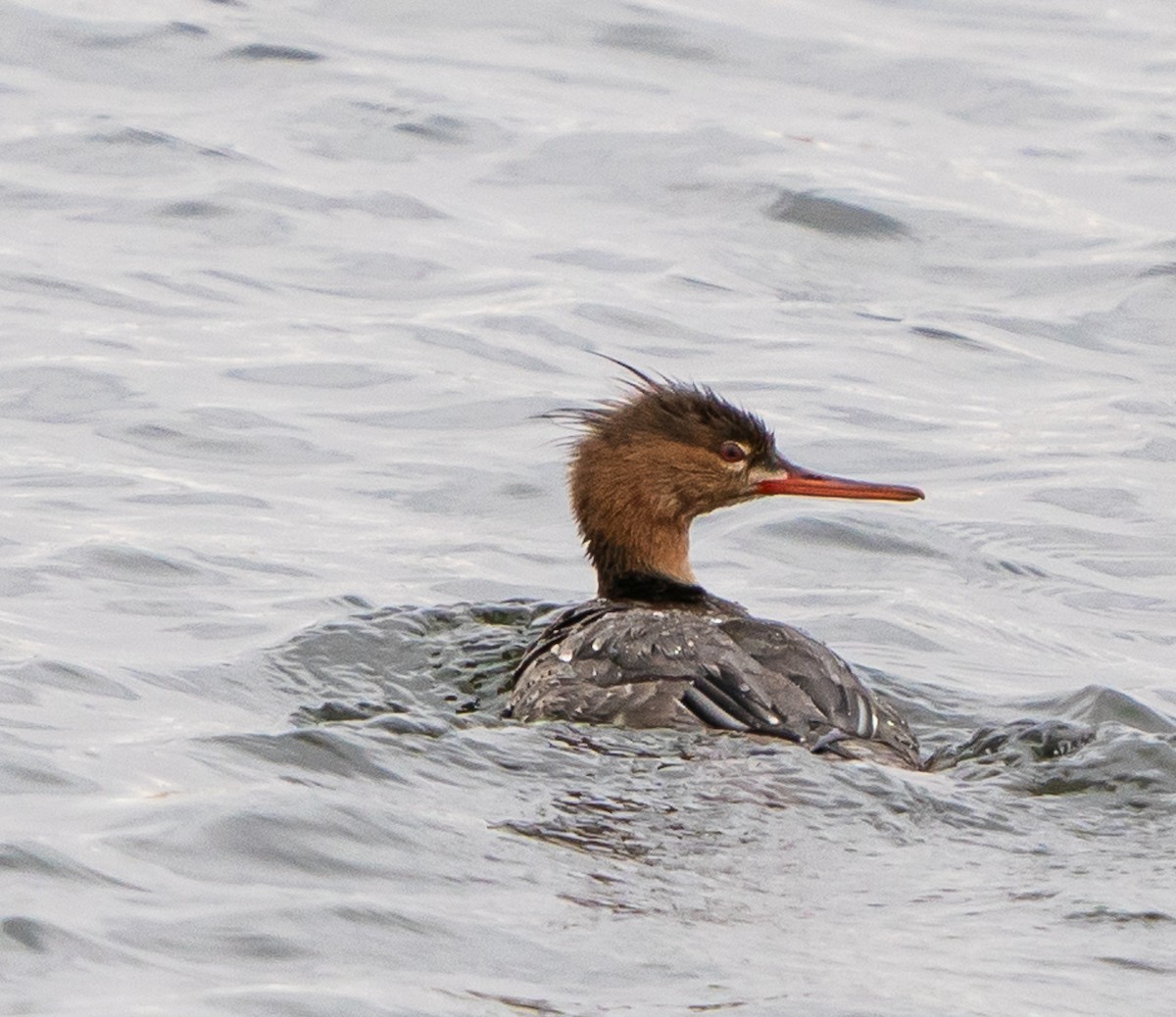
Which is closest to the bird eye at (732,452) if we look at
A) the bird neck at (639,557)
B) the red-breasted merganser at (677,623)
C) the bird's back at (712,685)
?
the red-breasted merganser at (677,623)

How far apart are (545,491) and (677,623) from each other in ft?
9.52

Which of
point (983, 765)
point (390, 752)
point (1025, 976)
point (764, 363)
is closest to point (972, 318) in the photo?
point (764, 363)

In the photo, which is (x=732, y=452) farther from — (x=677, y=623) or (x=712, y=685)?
(x=712, y=685)

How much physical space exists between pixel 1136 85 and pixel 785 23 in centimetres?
236

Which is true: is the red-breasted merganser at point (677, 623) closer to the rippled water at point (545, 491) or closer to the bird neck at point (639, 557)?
the bird neck at point (639, 557)

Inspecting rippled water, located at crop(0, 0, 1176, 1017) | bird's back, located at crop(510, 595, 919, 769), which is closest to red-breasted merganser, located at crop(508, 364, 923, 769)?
bird's back, located at crop(510, 595, 919, 769)

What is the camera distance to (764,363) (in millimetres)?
10891

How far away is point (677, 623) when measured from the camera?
6.63 m

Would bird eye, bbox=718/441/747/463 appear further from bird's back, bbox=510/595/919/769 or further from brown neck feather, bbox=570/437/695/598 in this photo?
bird's back, bbox=510/595/919/769

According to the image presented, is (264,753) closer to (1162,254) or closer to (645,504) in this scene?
(645,504)

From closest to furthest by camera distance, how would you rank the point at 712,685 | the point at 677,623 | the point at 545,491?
1. the point at 712,685
2. the point at 677,623
3. the point at 545,491


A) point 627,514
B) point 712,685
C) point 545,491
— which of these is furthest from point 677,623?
point 545,491

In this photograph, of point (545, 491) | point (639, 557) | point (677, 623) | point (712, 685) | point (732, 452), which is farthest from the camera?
point (545, 491)

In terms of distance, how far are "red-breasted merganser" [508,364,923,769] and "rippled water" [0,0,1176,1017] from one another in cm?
20
